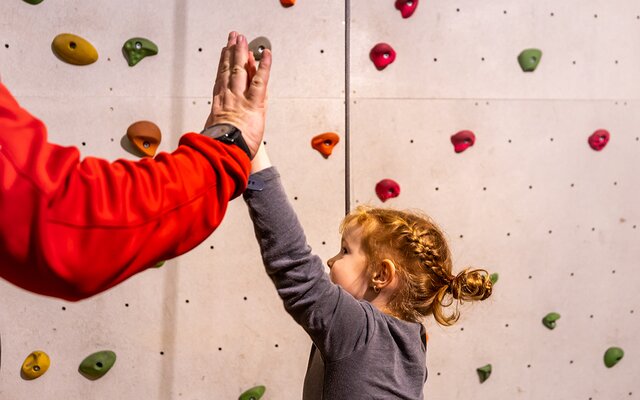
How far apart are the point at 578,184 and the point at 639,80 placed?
1.21ft

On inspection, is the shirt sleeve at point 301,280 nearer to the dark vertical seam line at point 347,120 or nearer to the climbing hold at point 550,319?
the dark vertical seam line at point 347,120

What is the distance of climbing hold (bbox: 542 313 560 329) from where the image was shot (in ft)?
6.09

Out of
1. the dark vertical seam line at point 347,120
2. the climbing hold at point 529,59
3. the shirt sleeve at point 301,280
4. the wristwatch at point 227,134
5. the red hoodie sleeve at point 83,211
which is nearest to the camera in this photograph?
the red hoodie sleeve at point 83,211

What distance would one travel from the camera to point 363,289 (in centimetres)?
109

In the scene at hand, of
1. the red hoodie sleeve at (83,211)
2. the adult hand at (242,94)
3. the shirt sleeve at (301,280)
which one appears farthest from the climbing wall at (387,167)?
the red hoodie sleeve at (83,211)

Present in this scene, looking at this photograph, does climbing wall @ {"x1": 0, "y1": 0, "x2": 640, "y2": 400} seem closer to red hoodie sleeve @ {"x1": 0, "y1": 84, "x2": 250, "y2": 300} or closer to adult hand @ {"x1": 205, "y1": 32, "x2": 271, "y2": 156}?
adult hand @ {"x1": 205, "y1": 32, "x2": 271, "y2": 156}

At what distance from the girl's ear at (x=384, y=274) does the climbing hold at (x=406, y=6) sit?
880mm

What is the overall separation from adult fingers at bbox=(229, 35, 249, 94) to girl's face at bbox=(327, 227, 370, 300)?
53cm

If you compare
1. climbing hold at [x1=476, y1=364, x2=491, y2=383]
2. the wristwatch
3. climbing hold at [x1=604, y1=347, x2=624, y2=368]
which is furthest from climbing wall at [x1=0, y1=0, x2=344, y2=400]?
the wristwatch

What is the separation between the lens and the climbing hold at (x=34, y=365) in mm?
1556

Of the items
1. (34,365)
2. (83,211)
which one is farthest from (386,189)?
(83,211)

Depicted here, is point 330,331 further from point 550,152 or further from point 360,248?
point 550,152

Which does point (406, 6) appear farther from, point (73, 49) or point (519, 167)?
point (73, 49)

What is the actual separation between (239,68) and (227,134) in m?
0.11
